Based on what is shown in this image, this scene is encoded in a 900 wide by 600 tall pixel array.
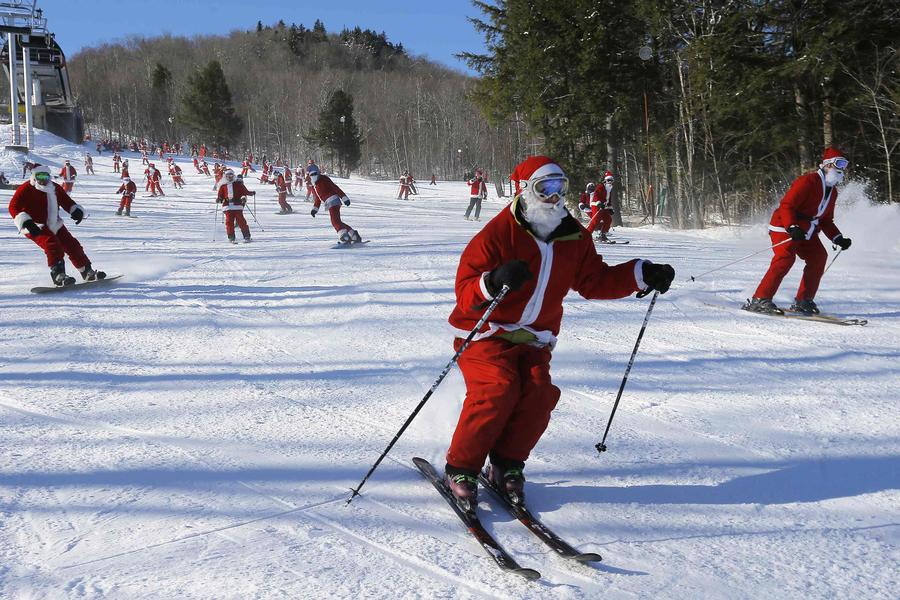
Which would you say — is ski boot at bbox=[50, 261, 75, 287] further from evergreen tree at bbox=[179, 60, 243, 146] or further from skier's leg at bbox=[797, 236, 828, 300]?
evergreen tree at bbox=[179, 60, 243, 146]

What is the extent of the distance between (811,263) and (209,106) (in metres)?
73.3

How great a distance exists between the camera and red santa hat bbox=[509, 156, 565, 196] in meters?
3.00

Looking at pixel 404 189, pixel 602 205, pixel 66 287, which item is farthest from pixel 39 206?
pixel 404 189

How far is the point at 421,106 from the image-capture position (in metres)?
82.5

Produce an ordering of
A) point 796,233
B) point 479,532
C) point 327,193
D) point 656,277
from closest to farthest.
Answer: point 479,532 < point 656,277 < point 796,233 < point 327,193

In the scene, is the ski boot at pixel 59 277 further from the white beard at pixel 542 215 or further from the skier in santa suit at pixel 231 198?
the white beard at pixel 542 215

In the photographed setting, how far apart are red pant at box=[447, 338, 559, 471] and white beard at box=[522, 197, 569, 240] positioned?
534mm

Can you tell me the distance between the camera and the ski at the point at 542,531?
8.19ft

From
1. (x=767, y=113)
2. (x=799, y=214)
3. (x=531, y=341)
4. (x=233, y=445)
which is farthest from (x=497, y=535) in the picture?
(x=767, y=113)

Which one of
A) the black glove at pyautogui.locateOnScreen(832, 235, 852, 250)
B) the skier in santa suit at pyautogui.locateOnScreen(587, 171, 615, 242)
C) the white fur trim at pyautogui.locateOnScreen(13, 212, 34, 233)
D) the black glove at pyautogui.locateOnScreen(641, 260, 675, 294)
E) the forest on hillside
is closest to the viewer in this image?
the black glove at pyautogui.locateOnScreen(641, 260, 675, 294)

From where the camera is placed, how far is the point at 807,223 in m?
7.02

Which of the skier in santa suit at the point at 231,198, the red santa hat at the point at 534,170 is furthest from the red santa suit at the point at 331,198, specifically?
the red santa hat at the point at 534,170

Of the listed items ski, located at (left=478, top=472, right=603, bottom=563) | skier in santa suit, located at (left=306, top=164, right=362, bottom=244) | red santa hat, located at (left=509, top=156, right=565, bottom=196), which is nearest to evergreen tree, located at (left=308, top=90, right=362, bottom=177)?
skier in santa suit, located at (left=306, top=164, right=362, bottom=244)

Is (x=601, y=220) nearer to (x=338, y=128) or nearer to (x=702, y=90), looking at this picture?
(x=702, y=90)
